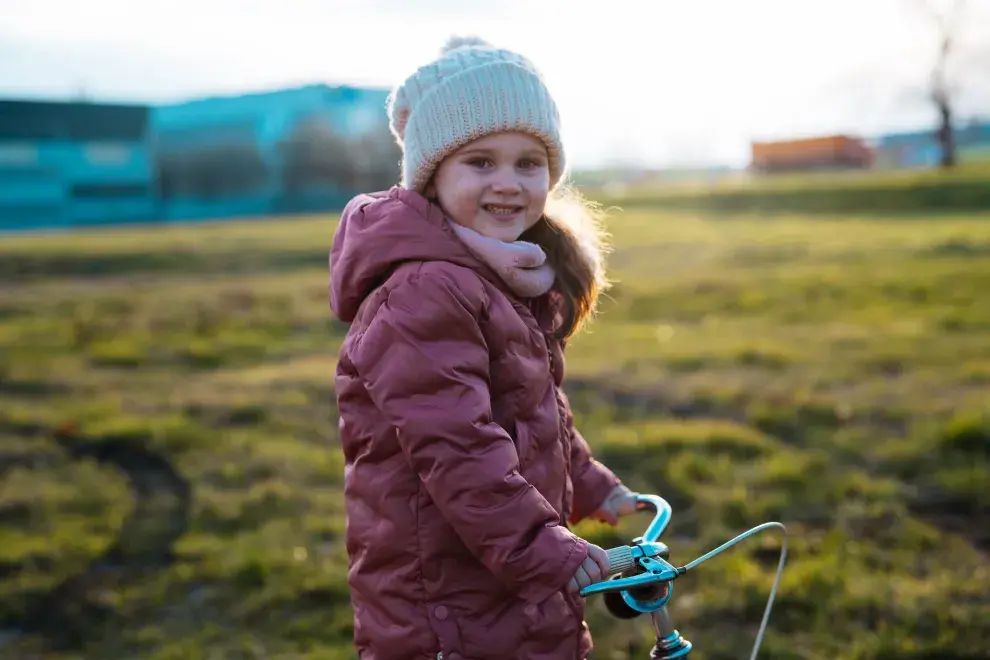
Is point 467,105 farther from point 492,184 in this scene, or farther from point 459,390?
point 459,390

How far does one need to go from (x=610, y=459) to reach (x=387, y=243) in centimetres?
363

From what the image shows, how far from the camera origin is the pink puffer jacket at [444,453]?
5.80ft

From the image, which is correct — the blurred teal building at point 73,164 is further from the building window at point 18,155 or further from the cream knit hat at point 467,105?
the cream knit hat at point 467,105

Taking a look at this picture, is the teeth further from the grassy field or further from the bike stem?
the grassy field

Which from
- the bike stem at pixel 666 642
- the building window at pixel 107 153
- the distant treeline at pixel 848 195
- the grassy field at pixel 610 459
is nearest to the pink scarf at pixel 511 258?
the bike stem at pixel 666 642

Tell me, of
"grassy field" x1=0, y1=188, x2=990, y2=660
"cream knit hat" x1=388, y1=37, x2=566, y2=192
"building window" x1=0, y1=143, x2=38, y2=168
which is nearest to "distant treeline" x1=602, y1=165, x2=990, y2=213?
"grassy field" x1=0, y1=188, x2=990, y2=660

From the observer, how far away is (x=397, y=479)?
6.20 feet

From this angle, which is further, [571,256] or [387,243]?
[571,256]

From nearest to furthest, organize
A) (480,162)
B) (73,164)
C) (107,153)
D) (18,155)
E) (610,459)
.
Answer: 1. (480,162)
2. (610,459)
3. (18,155)
4. (73,164)
5. (107,153)

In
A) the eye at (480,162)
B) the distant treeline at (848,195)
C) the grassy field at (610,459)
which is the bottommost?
the distant treeline at (848,195)

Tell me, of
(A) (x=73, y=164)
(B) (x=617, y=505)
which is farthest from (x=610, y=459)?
(A) (x=73, y=164)

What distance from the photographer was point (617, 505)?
93.5 inches

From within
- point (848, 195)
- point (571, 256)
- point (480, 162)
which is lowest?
point (848, 195)

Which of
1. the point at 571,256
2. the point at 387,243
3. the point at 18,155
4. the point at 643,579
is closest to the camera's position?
the point at 643,579
